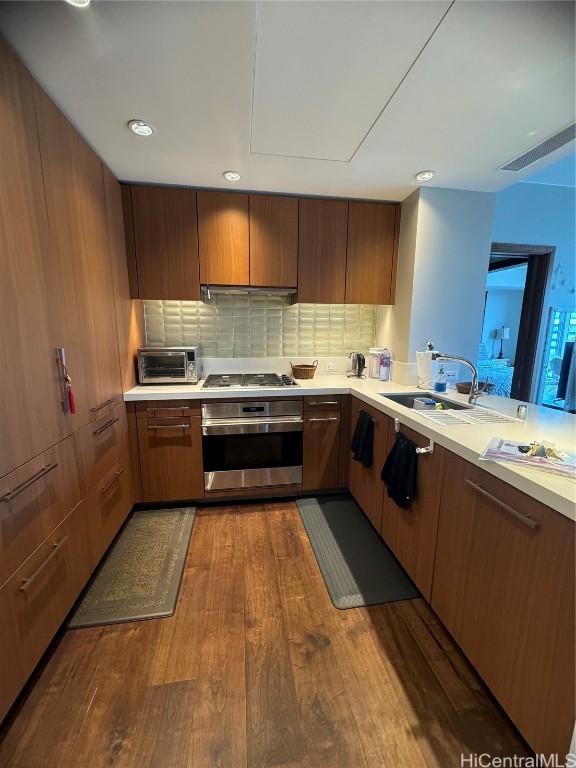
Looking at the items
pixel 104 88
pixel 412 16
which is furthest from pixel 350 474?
pixel 104 88

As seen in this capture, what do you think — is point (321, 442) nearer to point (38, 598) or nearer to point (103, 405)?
point (103, 405)

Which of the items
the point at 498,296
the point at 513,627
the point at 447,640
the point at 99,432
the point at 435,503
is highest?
the point at 498,296

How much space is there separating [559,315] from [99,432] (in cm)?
399

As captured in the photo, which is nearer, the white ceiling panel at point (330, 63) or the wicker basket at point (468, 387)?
the white ceiling panel at point (330, 63)

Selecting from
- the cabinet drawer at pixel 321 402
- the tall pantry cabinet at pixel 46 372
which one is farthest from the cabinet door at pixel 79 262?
the cabinet drawer at pixel 321 402

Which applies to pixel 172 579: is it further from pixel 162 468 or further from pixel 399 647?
pixel 399 647

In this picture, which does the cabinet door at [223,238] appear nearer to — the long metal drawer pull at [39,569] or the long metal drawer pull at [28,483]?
the long metal drawer pull at [28,483]

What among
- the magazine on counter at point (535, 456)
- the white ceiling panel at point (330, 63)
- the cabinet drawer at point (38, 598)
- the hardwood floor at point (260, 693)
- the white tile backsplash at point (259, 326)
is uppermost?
the white ceiling panel at point (330, 63)

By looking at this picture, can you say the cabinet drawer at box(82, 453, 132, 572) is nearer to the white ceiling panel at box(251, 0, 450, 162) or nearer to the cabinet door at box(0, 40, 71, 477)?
the cabinet door at box(0, 40, 71, 477)

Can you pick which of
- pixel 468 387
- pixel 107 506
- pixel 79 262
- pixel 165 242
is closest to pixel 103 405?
pixel 107 506

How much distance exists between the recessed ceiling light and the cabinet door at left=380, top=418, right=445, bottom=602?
2016 millimetres

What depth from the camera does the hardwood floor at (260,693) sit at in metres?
1.03

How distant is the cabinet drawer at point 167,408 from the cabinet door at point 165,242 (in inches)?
31.9

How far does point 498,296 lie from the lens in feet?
19.1
